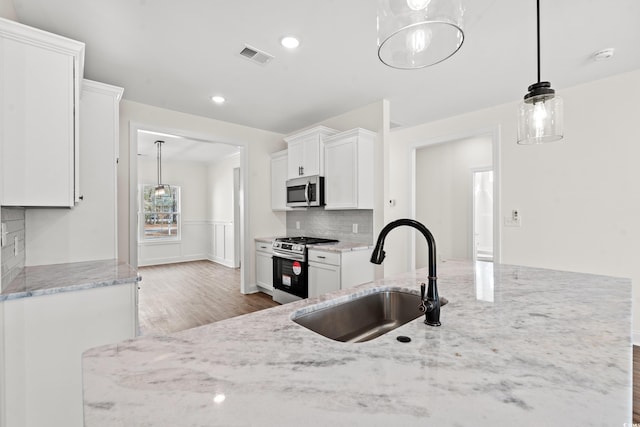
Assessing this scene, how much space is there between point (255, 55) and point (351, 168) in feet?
5.12

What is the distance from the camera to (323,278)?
332 centimetres

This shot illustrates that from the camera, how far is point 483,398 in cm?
60

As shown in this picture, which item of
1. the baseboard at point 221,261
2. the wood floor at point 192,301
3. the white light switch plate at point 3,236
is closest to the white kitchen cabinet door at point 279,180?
the wood floor at point 192,301

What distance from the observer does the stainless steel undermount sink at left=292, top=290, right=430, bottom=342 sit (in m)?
1.19

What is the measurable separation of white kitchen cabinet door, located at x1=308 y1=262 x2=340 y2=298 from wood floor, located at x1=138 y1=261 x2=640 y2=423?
0.80m

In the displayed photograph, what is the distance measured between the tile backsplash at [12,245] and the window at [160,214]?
5.21m

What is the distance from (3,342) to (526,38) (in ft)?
12.3

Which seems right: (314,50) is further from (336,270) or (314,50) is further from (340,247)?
(336,270)

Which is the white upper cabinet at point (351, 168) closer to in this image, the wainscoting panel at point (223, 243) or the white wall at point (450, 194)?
the white wall at point (450, 194)

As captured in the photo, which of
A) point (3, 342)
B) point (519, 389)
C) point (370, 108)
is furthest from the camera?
point (370, 108)

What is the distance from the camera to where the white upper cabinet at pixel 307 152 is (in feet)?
12.3

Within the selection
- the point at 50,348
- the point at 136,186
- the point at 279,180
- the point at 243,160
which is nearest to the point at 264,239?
the point at 279,180

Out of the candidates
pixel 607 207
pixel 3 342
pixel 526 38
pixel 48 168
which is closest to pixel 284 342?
pixel 3 342

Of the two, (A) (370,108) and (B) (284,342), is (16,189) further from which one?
(A) (370,108)
